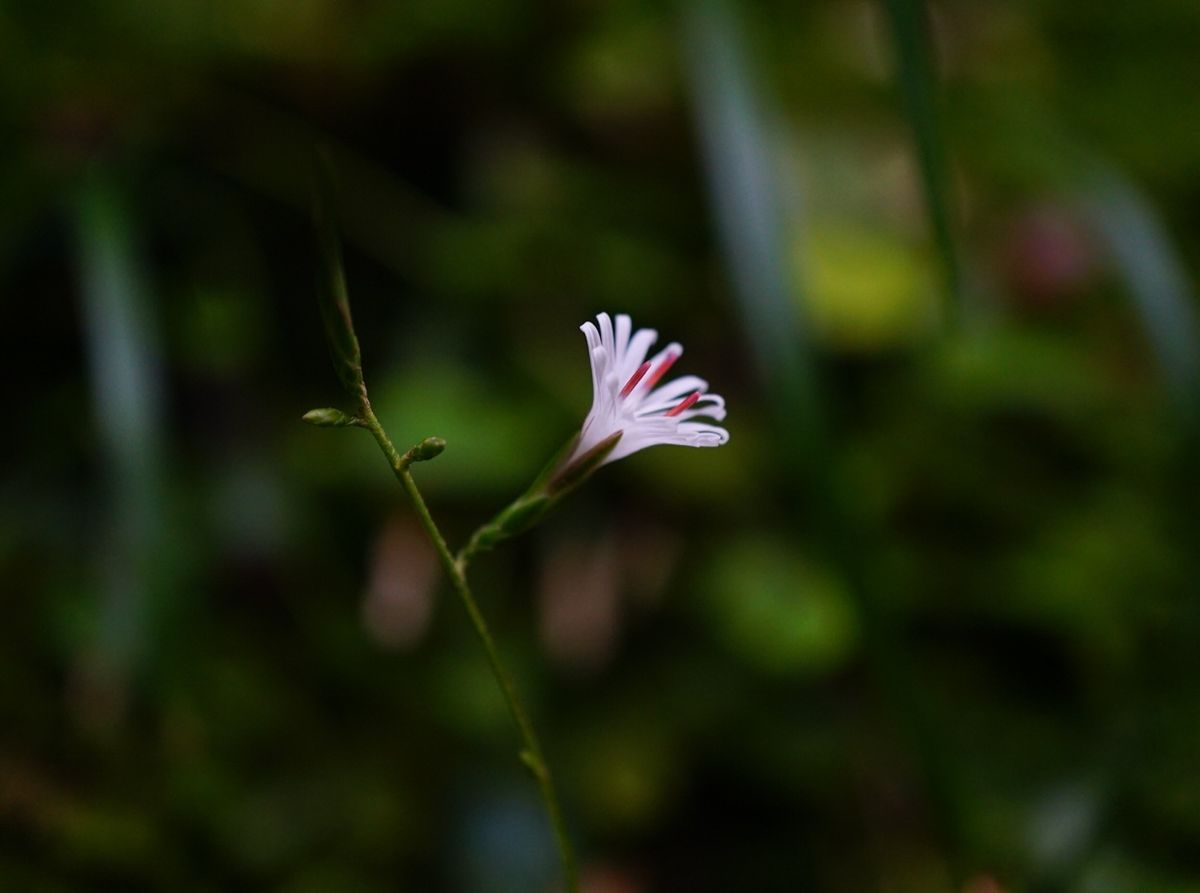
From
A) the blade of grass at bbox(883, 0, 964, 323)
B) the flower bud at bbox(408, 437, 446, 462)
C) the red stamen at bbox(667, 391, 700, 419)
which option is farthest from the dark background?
the flower bud at bbox(408, 437, 446, 462)

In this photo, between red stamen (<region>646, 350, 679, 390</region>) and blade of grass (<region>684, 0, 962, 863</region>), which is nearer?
red stamen (<region>646, 350, 679, 390</region>)

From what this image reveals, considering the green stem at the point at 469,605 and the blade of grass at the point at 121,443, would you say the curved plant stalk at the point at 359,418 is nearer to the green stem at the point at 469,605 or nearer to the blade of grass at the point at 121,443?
the green stem at the point at 469,605

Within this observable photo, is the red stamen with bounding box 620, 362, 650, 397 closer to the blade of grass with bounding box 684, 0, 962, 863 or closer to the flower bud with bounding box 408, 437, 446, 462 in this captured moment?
the flower bud with bounding box 408, 437, 446, 462

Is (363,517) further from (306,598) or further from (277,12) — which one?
(277,12)

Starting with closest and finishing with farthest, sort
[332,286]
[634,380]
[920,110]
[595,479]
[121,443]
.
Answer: [332,286]
[634,380]
[920,110]
[121,443]
[595,479]

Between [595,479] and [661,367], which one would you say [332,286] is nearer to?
[661,367]

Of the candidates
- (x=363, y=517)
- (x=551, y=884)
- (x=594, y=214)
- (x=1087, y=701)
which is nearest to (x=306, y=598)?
(x=363, y=517)

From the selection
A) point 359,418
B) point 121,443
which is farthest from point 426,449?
point 121,443
